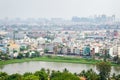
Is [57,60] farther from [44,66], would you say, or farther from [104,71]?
[104,71]

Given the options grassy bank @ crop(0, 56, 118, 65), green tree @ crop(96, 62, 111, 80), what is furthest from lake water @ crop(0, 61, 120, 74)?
green tree @ crop(96, 62, 111, 80)

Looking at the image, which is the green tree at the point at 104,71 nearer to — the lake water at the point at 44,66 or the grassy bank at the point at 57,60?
the lake water at the point at 44,66

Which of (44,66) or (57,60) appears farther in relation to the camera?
(57,60)

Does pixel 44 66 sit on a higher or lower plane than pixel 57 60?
lower

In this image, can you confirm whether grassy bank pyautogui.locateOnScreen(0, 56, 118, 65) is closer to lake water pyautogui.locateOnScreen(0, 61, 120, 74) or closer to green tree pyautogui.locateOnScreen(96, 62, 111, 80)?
lake water pyautogui.locateOnScreen(0, 61, 120, 74)

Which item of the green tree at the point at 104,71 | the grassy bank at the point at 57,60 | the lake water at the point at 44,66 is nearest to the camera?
the green tree at the point at 104,71

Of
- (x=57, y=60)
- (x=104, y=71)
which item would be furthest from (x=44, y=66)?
(x=104, y=71)

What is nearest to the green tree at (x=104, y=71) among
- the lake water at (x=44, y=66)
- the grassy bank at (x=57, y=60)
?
the lake water at (x=44, y=66)

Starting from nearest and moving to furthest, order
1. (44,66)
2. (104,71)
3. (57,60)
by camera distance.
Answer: (104,71) < (44,66) < (57,60)

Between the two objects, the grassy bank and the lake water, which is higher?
the grassy bank

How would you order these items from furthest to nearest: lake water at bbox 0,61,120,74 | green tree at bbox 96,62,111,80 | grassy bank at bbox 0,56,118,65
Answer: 1. grassy bank at bbox 0,56,118,65
2. lake water at bbox 0,61,120,74
3. green tree at bbox 96,62,111,80

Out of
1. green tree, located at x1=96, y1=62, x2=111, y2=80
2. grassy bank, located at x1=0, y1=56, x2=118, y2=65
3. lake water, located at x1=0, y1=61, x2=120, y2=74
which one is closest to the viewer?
green tree, located at x1=96, y1=62, x2=111, y2=80

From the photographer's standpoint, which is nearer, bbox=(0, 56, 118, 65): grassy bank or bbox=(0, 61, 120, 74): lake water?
bbox=(0, 61, 120, 74): lake water
